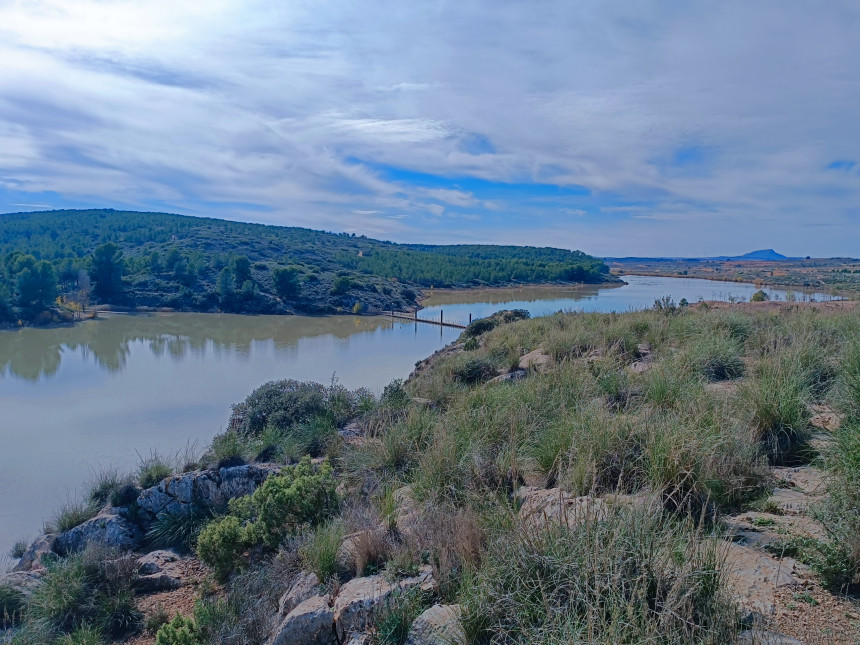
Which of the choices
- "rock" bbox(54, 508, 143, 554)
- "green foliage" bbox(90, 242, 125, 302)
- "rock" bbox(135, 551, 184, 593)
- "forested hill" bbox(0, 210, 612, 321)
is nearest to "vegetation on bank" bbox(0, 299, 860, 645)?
"rock" bbox(135, 551, 184, 593)

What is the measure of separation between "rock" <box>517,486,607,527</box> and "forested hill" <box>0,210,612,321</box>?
42.4 metres

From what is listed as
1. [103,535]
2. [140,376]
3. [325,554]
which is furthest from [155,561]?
[140,376]

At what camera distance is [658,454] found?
347 centimetres

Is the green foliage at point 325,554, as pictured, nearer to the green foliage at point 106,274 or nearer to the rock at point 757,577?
the rock at point 757,577

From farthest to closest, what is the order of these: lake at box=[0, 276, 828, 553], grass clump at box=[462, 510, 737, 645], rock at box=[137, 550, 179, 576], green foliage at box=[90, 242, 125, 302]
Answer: green foliage at box=[90, 242, 125, 302]
lake at box=[0, 276, 828, 553]
rock at box=[137, 550, 179, 576]
grass clump at box=[462, 510, 737, 645]

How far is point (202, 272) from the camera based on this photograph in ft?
178

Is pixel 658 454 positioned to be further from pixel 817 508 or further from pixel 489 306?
pixel 489 306

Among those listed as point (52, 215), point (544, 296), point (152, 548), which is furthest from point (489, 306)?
point (52, 215)

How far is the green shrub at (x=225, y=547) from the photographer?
19.0ft

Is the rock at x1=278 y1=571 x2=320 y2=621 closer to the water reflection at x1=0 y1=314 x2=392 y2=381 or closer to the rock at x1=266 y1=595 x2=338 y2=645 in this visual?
the rock at x1=266 y1=595 x2=338 y2=645

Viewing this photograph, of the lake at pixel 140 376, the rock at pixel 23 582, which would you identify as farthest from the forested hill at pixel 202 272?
the rock at pixel 23 582

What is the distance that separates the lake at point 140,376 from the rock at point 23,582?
113 inches

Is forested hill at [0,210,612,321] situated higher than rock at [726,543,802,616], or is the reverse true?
forested hill at [0,210,612,321]

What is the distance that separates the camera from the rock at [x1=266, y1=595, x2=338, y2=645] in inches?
134
